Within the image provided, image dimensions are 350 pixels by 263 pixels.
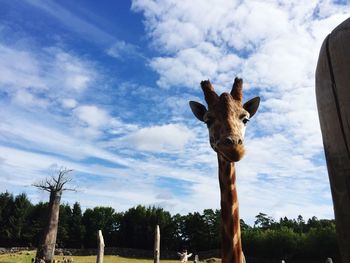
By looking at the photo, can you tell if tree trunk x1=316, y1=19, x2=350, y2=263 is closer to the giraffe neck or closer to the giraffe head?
the giraffe head

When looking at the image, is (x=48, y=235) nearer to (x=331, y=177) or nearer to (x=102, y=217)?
(x=331, y=177)

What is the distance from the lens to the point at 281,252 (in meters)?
51.4

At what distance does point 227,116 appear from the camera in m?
3.47

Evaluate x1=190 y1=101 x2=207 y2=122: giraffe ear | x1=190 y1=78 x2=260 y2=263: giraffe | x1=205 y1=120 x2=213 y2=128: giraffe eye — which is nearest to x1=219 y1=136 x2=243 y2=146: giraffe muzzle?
x1=190 y1=78 x2=260 y2=263: giraffe

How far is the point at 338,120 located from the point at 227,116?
2400mm

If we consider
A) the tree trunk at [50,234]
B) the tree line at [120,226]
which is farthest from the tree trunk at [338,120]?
the tree line at [120,226]

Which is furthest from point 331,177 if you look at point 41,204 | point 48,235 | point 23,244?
point 41,204

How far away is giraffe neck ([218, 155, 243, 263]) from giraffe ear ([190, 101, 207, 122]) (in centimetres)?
50

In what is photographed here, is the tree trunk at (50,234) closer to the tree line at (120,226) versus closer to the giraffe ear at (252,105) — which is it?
the giraffe ear at (252,105)

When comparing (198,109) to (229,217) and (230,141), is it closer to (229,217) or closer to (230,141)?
(230,141)

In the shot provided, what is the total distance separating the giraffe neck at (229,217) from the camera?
3.49 metres

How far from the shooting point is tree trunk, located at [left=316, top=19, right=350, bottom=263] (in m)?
1.05

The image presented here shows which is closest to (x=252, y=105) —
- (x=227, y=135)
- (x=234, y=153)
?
(x=227, y=135)

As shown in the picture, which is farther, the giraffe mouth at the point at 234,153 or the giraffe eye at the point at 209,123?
the giraffe eye at the point at 209,123
